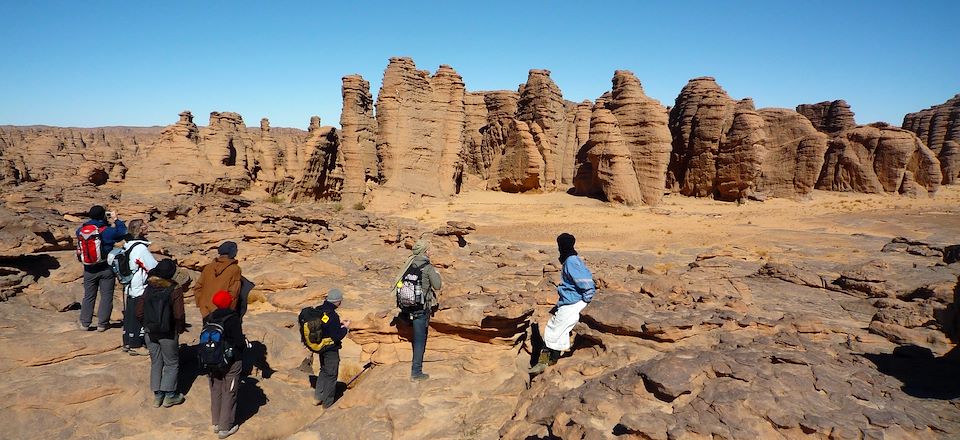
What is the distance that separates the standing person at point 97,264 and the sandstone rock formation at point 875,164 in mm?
48010

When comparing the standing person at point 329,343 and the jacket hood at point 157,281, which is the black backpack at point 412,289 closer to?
the standing person at point 329,343

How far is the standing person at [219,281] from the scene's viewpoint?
5550 mm

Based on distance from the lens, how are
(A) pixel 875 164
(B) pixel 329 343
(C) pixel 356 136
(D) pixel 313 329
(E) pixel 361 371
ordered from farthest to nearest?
1. (A) pixel 875 164
2. (C) pixel 356 136
3. (E) pixel 361 371
4. (B) pixel 329 343
5. (D) pixel 313 329

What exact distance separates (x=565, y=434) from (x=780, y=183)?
135ft

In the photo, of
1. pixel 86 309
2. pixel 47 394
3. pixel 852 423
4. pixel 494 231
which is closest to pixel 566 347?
pixel 852 423

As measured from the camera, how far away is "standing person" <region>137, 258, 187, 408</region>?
17.8 ft

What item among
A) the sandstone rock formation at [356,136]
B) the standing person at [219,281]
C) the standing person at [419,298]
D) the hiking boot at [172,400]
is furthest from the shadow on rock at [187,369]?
the sandstone rock formation at [356,136]

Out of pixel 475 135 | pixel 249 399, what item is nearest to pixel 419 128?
pixel 475 135

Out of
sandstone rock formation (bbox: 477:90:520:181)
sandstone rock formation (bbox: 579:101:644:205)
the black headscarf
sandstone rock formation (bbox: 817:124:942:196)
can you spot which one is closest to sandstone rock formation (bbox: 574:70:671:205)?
sandstone rock formation (bbox: 579:101:644:205)

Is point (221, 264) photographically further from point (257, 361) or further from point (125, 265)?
point (257, 361)

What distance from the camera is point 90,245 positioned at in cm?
682

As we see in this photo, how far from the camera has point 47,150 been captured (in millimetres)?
41219

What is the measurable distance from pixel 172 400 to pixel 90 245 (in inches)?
114

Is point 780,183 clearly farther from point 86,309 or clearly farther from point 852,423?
point 86,309
